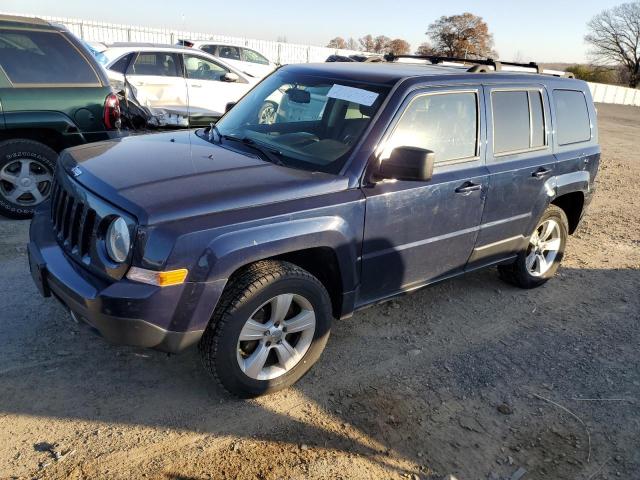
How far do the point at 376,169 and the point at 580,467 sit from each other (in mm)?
2025

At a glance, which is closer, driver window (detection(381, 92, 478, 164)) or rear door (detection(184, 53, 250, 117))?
driver window (detection(381, 92, 478, 164))

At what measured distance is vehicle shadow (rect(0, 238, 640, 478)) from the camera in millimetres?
3121

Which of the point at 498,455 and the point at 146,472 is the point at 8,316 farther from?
the point at 498,455

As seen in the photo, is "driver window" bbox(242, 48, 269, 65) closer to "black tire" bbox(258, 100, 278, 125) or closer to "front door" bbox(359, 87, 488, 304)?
"black tire" bbox(258, 100, 278, 125)

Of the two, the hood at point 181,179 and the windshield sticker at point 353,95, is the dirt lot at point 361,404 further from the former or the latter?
the windshield sticker at point 353,95

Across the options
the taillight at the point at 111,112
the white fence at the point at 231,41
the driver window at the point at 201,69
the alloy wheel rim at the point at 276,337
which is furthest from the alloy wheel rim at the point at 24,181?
the white fence at the point at 231,41

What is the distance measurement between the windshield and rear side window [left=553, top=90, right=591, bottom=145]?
2.05m

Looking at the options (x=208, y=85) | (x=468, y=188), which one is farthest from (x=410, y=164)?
(x=208, y=85)

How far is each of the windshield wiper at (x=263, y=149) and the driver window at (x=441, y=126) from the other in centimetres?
68

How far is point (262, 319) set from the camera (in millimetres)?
3324

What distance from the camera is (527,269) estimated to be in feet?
17.0

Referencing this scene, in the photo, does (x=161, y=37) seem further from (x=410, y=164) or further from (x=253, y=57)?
(x=410, y=164)

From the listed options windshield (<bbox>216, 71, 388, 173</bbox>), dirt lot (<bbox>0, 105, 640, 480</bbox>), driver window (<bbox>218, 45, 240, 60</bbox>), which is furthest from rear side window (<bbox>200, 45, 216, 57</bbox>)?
dirt lot (<bbox>0, 105, 640, 480</bbox>)

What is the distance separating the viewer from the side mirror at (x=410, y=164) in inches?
131
